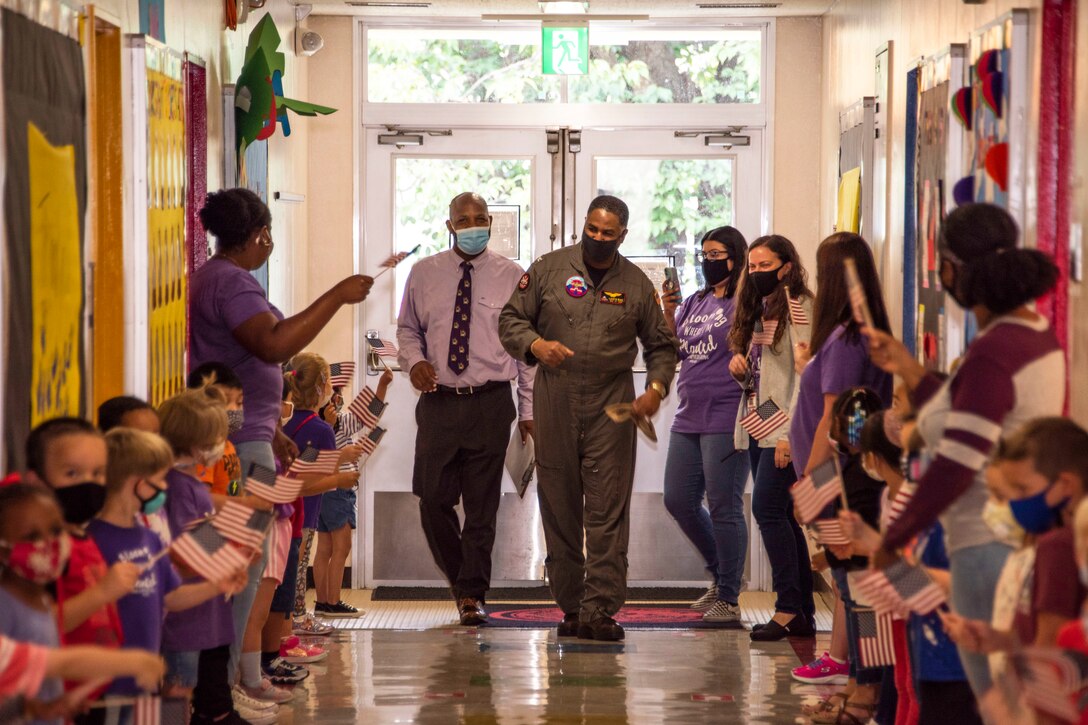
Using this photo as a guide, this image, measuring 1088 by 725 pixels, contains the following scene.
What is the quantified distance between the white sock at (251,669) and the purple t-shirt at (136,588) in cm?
128

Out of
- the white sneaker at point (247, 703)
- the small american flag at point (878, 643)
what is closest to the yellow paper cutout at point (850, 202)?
the small american flag at point (878, 643)

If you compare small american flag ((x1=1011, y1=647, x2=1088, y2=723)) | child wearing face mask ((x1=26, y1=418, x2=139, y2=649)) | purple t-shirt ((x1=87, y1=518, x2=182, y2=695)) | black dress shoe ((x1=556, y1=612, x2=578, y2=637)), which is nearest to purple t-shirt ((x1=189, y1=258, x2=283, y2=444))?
purple t-shirt ((x1=87, y1=518, x2=182, y2=695))

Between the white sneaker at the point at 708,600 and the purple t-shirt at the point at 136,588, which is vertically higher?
the purple t-shirt at the point at 136,588

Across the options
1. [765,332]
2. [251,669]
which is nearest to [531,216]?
[765,332]

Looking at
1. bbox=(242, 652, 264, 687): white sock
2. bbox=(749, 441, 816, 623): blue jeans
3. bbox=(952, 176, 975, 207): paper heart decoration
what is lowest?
bbox=(242, 652, 264, 687): white sock

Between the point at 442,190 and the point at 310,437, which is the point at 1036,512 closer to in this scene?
the point at 310,437

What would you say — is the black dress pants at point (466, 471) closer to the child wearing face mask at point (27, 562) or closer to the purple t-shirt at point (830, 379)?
the purple t-shirt at point (830, 379)

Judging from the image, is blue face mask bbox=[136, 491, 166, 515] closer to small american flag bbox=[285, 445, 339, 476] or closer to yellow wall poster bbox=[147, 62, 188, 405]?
small american flag bbox=[285, 445, 339, 476]

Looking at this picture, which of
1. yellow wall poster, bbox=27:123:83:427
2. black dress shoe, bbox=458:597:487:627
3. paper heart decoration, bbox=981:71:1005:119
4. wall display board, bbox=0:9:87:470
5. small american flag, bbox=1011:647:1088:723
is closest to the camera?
small american flag, bbox=1011:647:1088:723

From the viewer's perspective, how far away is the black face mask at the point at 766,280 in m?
5.42

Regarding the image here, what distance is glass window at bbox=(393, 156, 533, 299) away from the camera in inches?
A: 277

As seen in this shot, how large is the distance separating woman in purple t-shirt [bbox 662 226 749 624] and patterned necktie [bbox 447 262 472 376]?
90 cm

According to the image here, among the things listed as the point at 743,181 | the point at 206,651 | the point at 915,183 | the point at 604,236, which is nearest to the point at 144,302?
the point at 206,651

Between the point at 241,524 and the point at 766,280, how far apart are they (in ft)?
8.99
